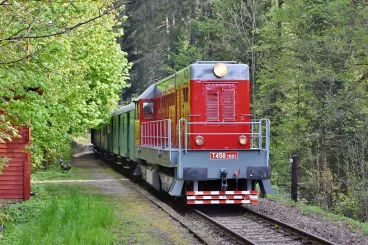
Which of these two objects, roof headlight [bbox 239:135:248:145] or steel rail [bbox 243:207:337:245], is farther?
roof headlight [bbox 239:135:248:145]

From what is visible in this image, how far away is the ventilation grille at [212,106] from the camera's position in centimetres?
1444

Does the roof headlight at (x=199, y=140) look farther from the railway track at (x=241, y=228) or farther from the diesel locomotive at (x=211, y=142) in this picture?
the railway track at (x=241, y=228)

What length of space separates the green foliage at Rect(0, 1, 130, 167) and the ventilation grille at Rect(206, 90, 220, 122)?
3316mm

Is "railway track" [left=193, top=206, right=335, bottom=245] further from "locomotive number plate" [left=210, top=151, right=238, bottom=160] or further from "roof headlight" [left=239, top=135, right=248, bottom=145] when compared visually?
"roof headlight" [left=239, top=135, right=248, bottom=145]

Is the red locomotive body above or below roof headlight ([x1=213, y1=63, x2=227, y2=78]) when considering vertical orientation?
below

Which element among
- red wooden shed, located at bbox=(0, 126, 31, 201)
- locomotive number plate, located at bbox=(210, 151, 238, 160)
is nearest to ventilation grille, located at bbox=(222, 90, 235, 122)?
locomotive number plate, located at bbox=(210, 151, 238, 160)

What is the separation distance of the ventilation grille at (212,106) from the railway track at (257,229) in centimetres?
243

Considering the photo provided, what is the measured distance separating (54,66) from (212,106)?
4325 mm

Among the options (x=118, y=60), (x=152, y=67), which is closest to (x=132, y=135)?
(x=118, y=60)

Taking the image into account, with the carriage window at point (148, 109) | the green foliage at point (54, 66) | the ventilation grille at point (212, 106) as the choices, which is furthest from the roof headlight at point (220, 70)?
the carriage window at point (148, 109)

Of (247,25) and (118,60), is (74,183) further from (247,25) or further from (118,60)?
(247,25)

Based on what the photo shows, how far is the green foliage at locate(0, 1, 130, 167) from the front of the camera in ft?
26.1

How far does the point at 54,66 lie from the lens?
14.7 meters

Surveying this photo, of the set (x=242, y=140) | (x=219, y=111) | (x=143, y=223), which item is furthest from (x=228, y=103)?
(x=143, y=223)
